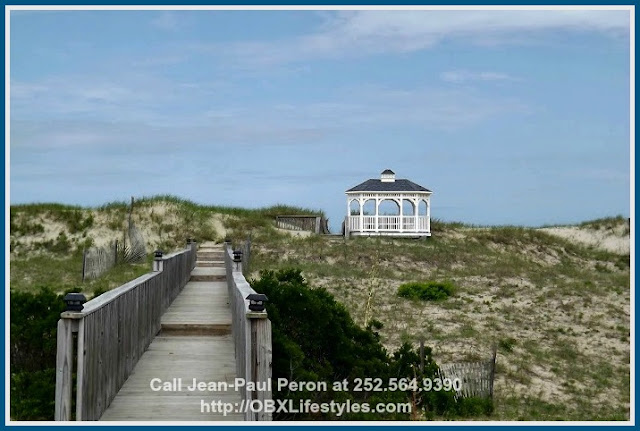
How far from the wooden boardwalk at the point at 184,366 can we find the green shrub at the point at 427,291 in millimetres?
8813

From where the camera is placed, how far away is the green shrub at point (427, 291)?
2475cm

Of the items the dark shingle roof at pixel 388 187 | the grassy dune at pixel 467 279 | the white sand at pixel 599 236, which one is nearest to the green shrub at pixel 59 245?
the grassy dune at pixel 467 279

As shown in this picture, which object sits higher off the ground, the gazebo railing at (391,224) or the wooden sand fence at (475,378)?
the gazebo railing at (391,224)

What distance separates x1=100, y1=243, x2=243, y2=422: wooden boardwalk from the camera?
868 centimetres

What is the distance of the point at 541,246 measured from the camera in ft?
139

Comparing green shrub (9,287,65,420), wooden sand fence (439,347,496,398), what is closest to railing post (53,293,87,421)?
green shrub (9,287,65,420)

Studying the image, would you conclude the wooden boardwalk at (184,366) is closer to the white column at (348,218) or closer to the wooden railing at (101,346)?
the wooden railing at (101,346)

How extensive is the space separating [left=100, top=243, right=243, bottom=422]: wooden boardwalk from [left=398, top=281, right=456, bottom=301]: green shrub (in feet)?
28.9

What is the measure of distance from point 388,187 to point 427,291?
→ 16164mm

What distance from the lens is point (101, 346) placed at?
8.29 m

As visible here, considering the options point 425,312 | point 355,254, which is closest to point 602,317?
point 425,312

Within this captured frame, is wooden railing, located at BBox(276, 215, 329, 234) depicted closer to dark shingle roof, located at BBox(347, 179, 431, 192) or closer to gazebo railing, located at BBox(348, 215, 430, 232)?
gazebo railing, located at BBox(348, 215, 430, 232)

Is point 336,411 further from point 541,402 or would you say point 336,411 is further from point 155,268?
point 541,402

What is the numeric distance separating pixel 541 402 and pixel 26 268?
2443cm
